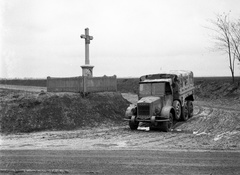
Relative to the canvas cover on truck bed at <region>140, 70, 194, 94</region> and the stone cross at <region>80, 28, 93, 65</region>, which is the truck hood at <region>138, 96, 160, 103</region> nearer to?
the canvas cover on truck bed at <region>140, 70, 194, 94</region>

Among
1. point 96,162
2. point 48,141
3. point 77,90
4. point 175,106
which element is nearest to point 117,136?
point 48,141

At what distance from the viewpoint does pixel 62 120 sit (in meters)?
17.6

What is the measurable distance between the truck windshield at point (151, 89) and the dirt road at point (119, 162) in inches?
252

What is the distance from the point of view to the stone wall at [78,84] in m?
20.8

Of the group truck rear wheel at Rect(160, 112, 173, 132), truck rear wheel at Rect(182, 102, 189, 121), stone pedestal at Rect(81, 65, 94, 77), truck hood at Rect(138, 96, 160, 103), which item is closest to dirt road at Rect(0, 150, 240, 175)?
truck rear wheel at Rect(160, 112, 173, 132)

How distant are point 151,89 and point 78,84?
673 cm

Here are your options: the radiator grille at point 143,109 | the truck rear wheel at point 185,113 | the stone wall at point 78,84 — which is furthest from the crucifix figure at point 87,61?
the radiator grille at point 143,109

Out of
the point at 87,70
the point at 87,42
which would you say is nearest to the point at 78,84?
the point at 87,70

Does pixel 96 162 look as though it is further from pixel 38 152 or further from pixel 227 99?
pixel 227 99

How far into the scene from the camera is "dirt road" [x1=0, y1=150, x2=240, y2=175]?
24.1 feet

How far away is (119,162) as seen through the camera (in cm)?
823

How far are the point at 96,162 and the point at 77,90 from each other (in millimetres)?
12941

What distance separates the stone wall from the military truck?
516cm

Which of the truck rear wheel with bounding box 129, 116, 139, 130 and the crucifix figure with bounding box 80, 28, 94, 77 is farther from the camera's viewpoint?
the crucifix figure with bounding box 80, 28, 94, 77
